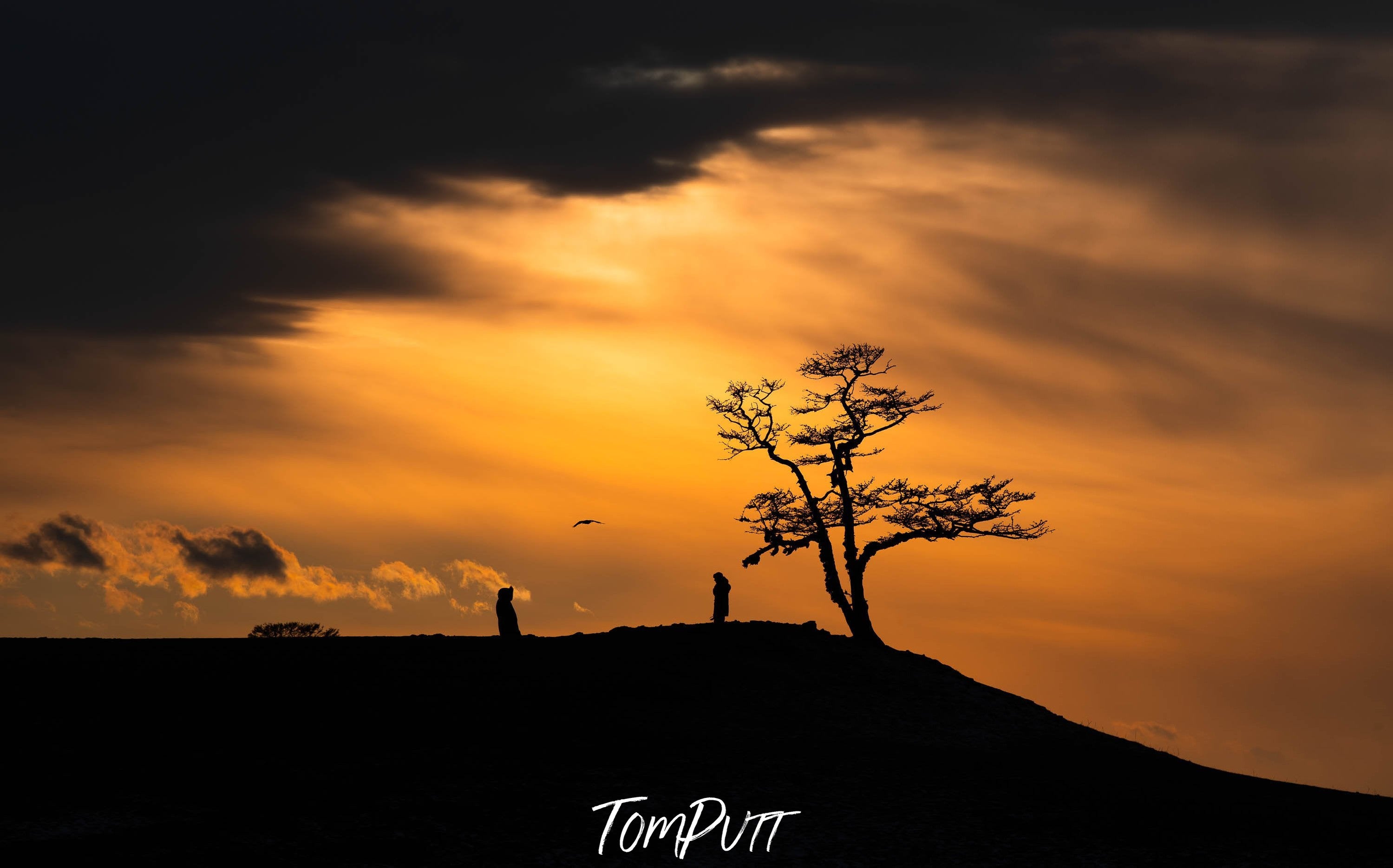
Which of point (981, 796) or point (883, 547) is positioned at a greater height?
point (883, 547)

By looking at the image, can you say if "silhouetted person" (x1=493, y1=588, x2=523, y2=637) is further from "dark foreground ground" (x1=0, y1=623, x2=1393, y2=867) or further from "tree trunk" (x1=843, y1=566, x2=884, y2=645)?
"tree trunk" (x1=843, y1=566, x2=884, y2=645)

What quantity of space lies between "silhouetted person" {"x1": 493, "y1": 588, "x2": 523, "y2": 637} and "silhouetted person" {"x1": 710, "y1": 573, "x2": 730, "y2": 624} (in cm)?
774

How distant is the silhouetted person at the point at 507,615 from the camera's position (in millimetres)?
40375

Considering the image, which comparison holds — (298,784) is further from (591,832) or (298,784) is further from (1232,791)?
(1232,791)

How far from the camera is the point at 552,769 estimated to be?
26250 mm

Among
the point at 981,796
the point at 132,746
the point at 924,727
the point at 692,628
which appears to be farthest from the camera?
the point at 692,628

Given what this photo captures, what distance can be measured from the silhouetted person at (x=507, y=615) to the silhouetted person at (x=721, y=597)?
7740 millimetres

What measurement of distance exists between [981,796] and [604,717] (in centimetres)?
971

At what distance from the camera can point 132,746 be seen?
1003 inches

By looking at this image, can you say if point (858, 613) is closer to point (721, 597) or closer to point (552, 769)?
point (721, 597)

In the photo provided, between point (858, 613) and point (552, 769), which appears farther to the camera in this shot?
point (858, 613)

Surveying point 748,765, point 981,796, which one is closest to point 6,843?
point 748,765

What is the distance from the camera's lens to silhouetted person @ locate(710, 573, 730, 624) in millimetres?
44438

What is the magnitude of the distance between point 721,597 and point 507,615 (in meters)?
8.51
